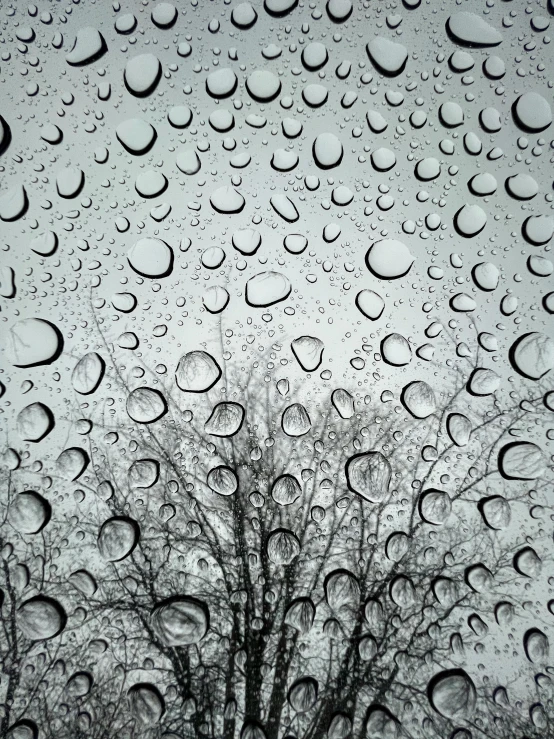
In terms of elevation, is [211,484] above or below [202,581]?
above

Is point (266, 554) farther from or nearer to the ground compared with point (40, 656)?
farther from the ground

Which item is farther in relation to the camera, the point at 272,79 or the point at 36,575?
the point at 272,79

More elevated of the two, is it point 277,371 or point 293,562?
point 277,371

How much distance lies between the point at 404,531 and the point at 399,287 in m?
0.44

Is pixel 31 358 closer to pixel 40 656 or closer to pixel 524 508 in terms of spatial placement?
pixel 40 656

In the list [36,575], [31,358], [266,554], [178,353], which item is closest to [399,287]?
[178,353]

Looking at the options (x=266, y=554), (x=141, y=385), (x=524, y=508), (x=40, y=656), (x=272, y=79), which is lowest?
(x=40, y=656)

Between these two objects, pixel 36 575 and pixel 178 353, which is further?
pixel 178 353

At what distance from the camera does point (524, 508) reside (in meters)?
0.68

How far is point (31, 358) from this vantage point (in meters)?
0.69

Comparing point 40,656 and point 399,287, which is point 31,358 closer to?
point 40,656

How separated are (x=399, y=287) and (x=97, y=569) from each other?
2.37ft

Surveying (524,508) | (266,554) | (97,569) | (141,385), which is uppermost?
(524,508)

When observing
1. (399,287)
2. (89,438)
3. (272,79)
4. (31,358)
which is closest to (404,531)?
(399,287)
